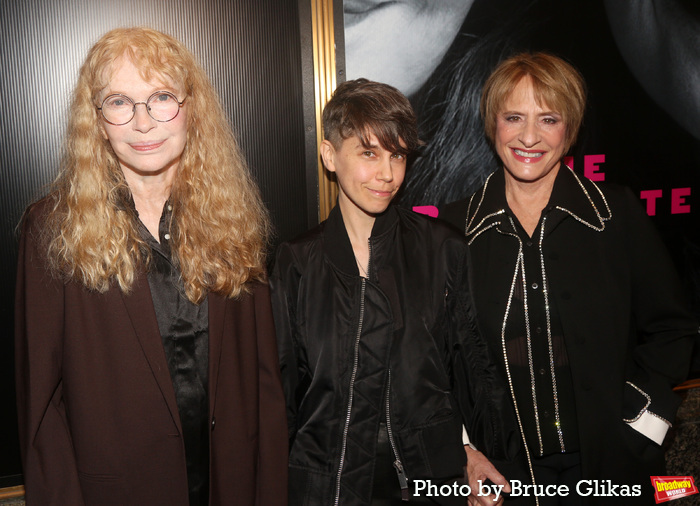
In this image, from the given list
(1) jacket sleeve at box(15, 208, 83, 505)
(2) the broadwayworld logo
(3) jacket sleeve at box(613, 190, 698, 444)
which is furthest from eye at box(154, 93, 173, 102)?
(2) the broadwayworld logo

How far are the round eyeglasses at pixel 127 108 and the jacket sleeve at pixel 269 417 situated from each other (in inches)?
20.9

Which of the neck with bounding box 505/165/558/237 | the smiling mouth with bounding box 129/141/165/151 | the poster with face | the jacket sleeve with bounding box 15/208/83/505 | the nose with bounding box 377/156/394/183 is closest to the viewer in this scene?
the jacket sleeve with bounding box 15/208/83/505

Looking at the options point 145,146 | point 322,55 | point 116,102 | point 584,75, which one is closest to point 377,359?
point 145,146

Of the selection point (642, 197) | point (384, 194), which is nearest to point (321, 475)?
point (384, 194)

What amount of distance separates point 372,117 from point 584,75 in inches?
46.3

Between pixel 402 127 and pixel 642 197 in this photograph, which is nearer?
pixel 402 127

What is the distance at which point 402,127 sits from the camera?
1.79 metres

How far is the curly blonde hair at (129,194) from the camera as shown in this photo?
1454 millimetres

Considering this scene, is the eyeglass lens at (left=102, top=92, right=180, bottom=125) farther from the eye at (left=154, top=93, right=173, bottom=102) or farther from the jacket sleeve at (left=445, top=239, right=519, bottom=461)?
the jacket sleeve at (left=445, top=239, right=519, bottom=461)

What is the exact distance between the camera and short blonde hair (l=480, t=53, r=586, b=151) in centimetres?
195

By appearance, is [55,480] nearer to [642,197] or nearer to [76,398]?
[76,398]

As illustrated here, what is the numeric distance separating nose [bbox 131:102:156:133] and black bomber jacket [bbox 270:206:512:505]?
554 mm

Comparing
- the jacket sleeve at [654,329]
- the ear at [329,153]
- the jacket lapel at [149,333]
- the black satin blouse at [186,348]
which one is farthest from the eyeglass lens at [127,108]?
the jacket sleeve at [654,329]

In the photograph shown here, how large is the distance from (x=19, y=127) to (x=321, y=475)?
57.5 inches
